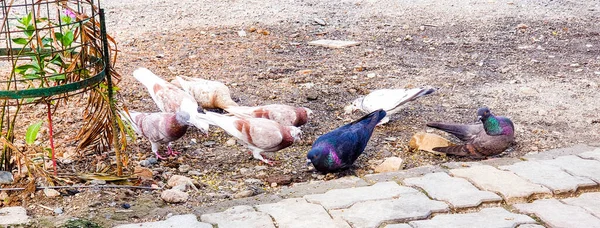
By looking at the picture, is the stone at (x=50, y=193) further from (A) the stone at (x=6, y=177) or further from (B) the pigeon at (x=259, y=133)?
(B) the pigeon at (x=259, y=133)

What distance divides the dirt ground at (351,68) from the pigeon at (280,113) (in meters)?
0.17

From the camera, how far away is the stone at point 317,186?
3758mm

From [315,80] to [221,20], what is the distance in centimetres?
272

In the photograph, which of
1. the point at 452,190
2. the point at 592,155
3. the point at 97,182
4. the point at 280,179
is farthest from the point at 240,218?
the point at 592,155

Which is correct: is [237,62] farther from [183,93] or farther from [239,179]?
[239,179]

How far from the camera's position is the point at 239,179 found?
4.23 meters

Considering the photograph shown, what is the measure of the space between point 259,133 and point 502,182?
160 centimetres

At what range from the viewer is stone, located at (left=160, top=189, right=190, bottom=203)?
3.71m

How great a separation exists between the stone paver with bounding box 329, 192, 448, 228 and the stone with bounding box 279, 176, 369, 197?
303 mm

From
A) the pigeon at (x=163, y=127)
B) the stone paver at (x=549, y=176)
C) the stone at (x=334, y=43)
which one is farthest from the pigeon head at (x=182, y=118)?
the stone at (x=334, y=43)

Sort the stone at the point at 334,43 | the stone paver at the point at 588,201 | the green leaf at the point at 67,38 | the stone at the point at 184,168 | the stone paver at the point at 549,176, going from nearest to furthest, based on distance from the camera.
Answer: the stone paver at the point at 588,201, the green leaf at the point at 67,38, the stone paver at the point at 549,176, the stone at the point at 184,168, the stone at the point at 334,43

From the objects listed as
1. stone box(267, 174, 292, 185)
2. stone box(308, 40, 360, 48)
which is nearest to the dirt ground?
stone box(267, 174, 292, 185)

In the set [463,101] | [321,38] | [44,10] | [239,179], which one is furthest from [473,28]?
[44,10]

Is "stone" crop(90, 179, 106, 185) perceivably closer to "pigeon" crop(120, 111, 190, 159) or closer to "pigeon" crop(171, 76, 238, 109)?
"pigeon" crop(120, 111, 190, 159)
